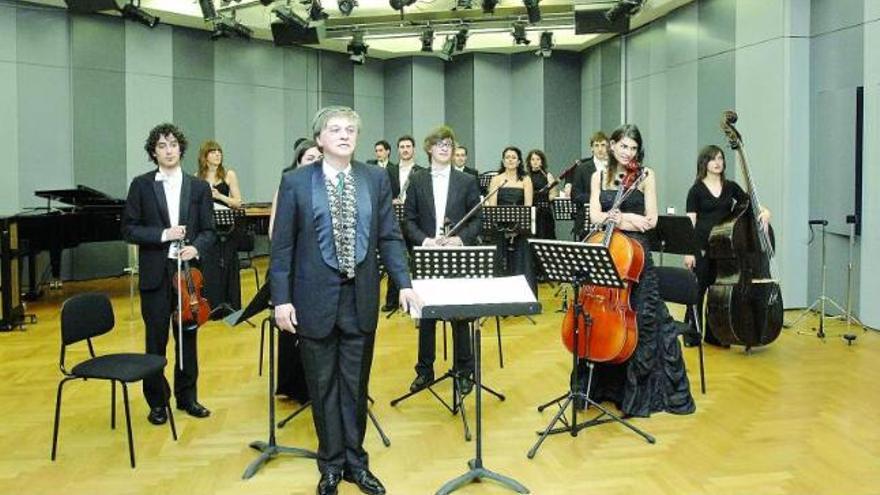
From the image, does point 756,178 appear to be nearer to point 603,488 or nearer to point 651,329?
point 651,329

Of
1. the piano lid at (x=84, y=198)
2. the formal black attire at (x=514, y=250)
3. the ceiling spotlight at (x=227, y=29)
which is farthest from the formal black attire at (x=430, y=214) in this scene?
the ceiling spotlight at (x=227, y=29)

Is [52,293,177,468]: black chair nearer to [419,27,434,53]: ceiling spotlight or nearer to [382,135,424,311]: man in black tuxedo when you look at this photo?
[382,135,424,311]: man in black tuxedo

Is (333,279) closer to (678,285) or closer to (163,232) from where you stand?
(163,232)

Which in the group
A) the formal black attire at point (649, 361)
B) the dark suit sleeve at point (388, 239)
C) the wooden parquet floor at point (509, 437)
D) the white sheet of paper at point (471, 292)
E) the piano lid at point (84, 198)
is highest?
the piano lid at point (84, 198)

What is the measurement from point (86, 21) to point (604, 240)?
8.64m

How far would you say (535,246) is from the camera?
13.6 feet

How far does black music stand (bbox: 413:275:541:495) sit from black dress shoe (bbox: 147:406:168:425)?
182 centimetres

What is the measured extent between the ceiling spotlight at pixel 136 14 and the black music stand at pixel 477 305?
674 cm

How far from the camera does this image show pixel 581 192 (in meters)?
7.47

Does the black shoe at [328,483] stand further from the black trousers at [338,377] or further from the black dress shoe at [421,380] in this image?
the black dress shoe at [421,380]

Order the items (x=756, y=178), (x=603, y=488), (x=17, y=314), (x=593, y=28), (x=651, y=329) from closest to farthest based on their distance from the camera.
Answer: (x=603, y=488)
(x=651, y=329)
(x=17, y=314)
(x=756, y=178)
(x=593, y=28)

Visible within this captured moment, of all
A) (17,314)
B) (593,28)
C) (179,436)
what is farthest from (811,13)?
(17,314)

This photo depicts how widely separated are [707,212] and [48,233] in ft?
20.3

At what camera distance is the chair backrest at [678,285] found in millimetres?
4945
